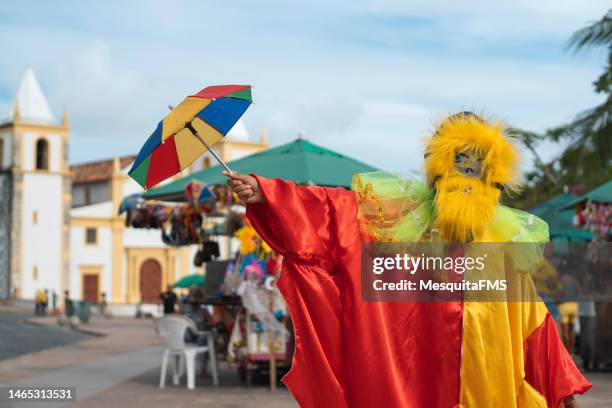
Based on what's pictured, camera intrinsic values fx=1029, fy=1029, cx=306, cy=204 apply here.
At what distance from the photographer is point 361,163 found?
11.7 meters

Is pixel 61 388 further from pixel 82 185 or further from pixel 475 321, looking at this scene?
pixel 82 185

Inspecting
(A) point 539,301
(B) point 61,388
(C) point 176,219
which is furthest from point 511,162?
(C) point 176,219

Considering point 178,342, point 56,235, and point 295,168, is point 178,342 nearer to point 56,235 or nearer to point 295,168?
point 295,168

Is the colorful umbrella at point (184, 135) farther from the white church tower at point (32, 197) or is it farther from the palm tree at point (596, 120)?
the white church tower at point (32, 197)

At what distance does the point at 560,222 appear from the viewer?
1570 centimetres

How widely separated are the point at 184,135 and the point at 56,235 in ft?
154

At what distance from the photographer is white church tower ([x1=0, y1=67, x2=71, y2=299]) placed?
4909cm

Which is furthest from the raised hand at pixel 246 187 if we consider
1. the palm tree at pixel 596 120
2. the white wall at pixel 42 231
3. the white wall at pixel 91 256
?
the white wall at pixel 91 256

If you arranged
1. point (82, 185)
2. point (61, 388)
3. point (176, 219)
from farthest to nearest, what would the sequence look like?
point (82, 185)
point (176, 219)
point (61, 388)

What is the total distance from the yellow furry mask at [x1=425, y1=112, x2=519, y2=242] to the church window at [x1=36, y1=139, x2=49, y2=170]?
48.9 m

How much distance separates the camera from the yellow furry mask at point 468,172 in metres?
4.08

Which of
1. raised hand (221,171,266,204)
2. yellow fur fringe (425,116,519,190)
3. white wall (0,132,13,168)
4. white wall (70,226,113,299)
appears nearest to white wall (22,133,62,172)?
white wall (0,132,13,168)

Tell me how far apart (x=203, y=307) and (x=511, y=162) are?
764 centimetres

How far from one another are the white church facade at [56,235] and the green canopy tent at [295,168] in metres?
38.6
